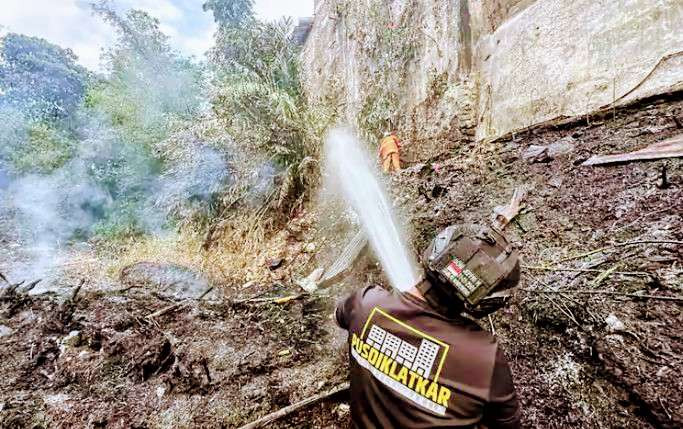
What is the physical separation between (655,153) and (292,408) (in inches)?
122

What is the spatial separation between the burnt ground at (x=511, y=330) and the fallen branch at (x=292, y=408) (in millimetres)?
53

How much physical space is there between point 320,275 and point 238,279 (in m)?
1.65

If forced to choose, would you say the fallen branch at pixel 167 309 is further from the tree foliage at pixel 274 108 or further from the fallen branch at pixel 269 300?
the tree foliage at pixel 274 108

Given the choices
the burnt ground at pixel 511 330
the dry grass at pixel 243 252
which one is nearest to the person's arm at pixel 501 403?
the burnt ground at pixel 511 330

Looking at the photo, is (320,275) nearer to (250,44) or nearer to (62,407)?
(62,407)

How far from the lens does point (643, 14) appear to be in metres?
2.71

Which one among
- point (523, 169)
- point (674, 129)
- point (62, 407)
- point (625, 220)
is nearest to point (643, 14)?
point (674, 129)

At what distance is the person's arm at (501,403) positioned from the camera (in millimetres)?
1019

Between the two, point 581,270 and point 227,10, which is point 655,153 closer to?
point 581,270

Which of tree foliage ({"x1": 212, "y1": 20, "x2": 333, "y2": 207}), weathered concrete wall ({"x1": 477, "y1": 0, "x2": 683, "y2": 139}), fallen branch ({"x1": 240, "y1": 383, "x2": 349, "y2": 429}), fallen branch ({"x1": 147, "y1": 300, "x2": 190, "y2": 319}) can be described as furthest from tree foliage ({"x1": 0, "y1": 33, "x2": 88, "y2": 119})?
fallen branch ({"x1": 240, "y1": 383, "x2": 349, "y2": 429})

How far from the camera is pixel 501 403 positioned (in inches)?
40.0

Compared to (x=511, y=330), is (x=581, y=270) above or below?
above

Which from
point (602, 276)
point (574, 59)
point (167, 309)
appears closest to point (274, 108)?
point (167, 309)

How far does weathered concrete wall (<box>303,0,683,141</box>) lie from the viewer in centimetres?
276
